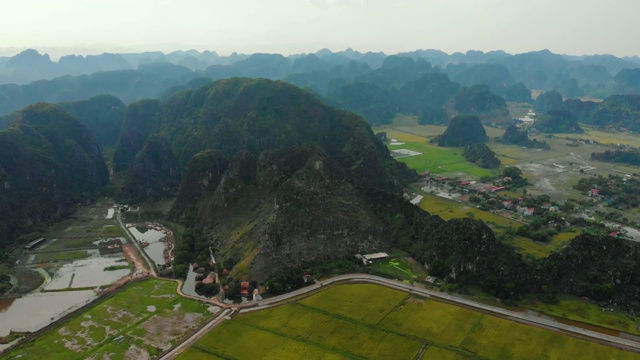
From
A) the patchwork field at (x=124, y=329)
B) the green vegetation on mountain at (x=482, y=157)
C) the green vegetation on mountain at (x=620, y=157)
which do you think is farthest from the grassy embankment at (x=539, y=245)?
the green vegetation on mountain at (x=620, y=157)

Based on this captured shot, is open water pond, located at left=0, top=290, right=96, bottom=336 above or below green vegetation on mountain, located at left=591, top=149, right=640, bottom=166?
below

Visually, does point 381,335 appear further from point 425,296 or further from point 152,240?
point 152,240

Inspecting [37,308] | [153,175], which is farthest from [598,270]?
[153,175]

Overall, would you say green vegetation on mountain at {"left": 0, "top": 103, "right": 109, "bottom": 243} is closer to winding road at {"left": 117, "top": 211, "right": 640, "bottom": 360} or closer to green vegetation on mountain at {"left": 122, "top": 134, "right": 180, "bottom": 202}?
green vegetation on mountain at {"left": 122, "top": 134, "right": 180, "bottom": 202}

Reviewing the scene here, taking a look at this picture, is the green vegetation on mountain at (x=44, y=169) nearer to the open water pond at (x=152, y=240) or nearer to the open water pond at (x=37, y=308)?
the open water pond at (x=152, y=240)

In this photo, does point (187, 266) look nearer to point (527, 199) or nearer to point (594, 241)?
point (594, 241)

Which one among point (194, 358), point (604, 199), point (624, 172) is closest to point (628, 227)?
point (604, 199)

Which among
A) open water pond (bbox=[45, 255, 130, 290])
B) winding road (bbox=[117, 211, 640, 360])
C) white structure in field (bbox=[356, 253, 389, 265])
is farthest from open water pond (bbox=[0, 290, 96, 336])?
white structure in field (bbox=[356, 253, 389, 265])
